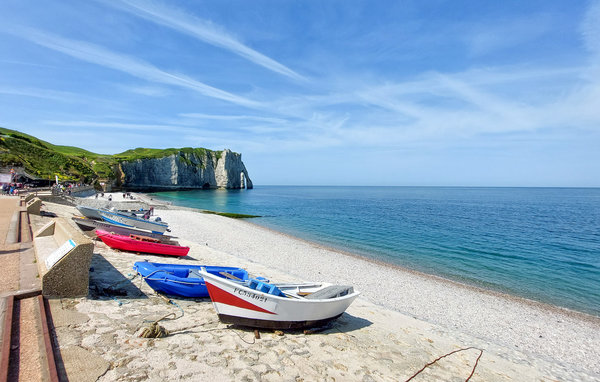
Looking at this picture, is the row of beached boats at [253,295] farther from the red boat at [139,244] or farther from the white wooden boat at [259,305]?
the red boat at [139,244]

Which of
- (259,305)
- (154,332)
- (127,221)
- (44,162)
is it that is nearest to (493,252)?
(259,305)

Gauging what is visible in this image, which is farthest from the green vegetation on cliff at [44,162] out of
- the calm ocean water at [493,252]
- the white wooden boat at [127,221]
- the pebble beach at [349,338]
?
the pebble beach at [349,338]

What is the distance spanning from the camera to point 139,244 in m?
15.9

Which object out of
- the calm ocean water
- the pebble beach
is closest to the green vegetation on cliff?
A: the calm ocean water

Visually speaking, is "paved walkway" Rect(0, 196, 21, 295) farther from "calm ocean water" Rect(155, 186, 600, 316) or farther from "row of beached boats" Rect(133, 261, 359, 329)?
"calm ocean water" Rect(155, 186, 600, 316)

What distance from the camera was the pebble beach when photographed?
634cm

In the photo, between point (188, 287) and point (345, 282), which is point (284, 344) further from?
point (345, 282)

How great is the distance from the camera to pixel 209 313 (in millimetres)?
9156

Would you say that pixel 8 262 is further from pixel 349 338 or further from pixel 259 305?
pixel 349 338

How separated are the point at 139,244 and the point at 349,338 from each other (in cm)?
1245

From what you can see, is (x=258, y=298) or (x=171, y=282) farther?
(x=171, y=282)

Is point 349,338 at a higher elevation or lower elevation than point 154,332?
lower

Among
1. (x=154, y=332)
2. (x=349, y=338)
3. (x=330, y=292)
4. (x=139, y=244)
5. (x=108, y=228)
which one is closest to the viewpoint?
(x=154, y=332)

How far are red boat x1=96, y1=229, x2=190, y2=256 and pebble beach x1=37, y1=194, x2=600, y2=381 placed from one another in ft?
1.52
